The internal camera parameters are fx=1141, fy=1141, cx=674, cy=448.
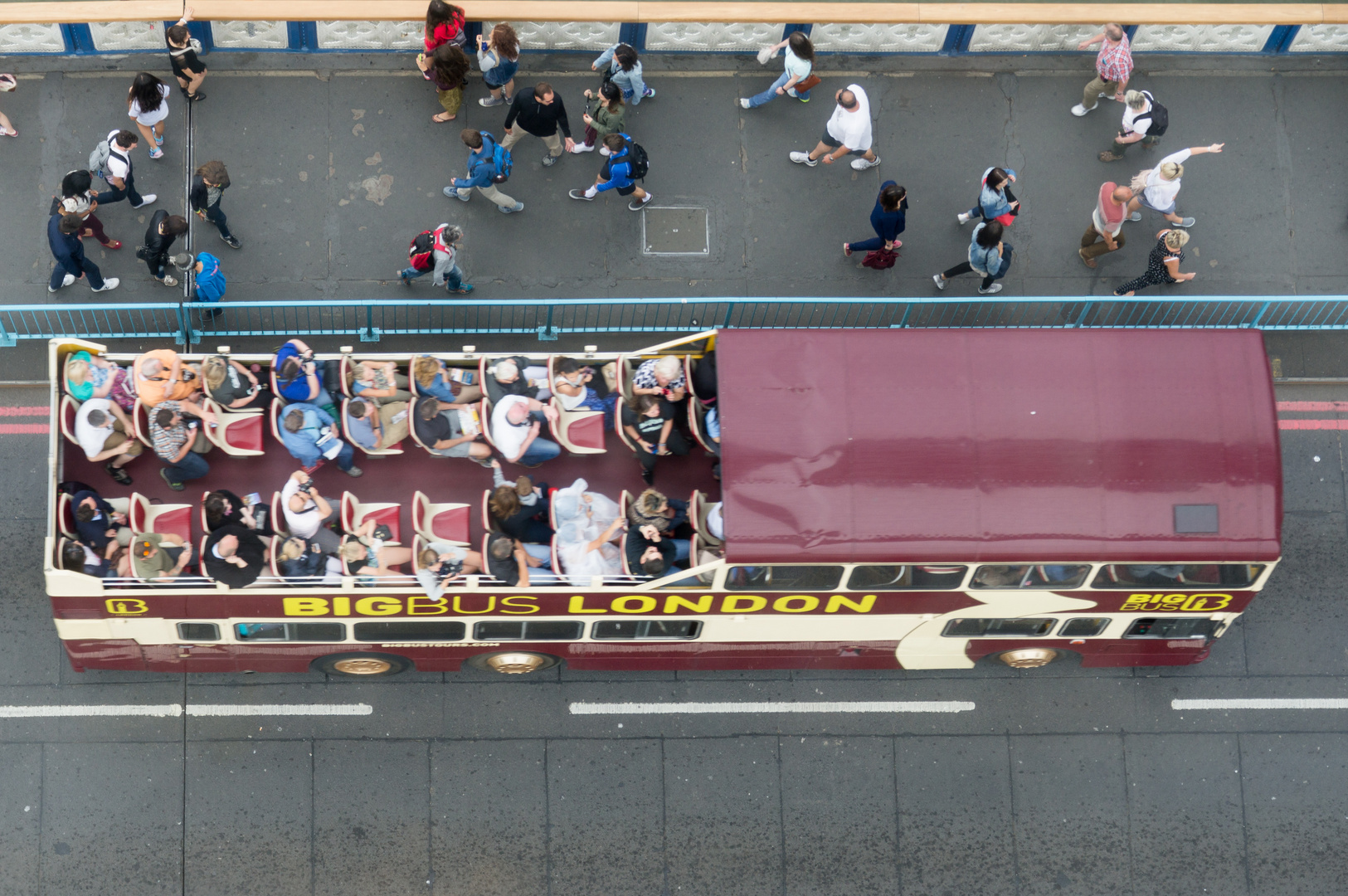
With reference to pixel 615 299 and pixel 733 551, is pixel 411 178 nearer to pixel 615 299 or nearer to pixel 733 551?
pixel 615 299

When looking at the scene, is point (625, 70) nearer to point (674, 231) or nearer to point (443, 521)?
point (674, 231)

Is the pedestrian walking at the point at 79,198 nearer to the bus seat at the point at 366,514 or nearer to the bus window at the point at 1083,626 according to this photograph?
the bus seat at the point at 366,514

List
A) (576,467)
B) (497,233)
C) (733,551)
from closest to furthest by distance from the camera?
(733,551) < (576,467) < (497,233)

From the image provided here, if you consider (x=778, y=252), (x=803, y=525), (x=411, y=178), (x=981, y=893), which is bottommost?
(x=981, y=893)

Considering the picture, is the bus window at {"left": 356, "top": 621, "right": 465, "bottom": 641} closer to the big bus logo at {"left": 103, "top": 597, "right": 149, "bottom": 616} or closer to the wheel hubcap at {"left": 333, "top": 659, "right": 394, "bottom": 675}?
the wheel hubcap at {"left": 333, "top": 659, "right": 394, "bottom": 675}

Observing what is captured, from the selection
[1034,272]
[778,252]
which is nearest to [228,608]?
[778,252]

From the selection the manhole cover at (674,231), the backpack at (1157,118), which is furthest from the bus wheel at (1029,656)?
the backpack at (1157,118)
